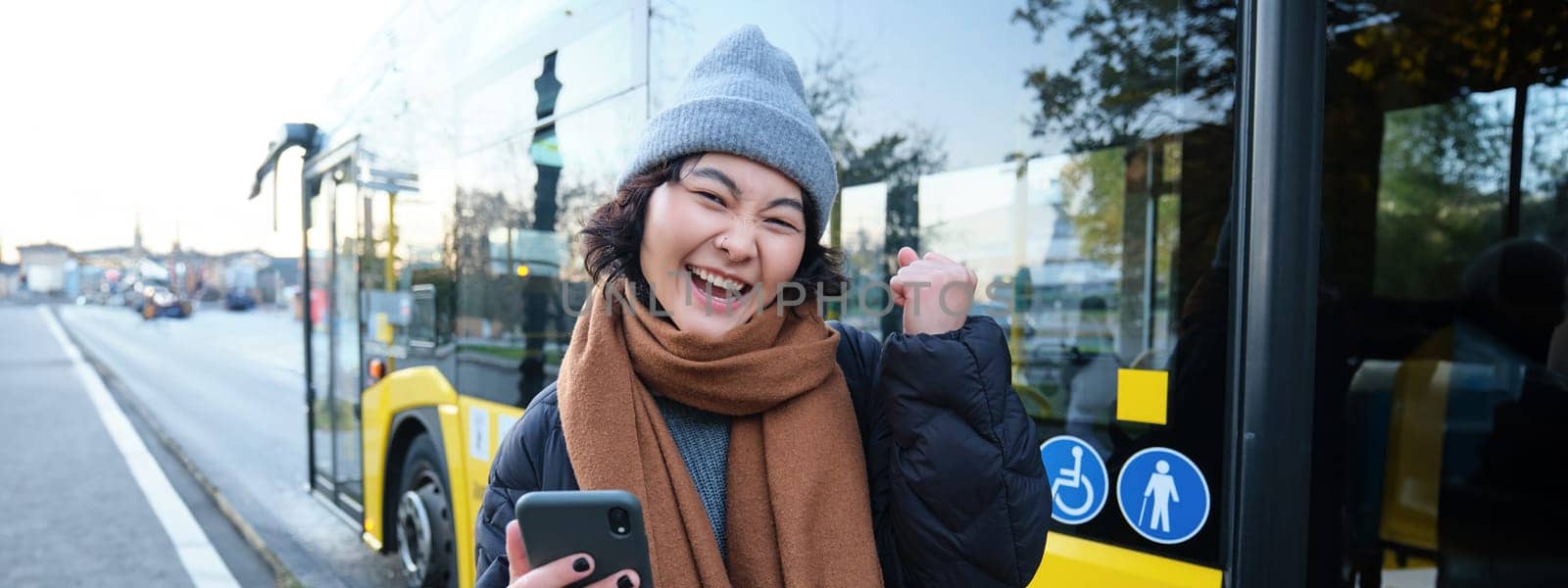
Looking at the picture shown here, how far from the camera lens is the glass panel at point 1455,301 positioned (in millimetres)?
2977

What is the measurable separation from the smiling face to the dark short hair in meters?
0.02

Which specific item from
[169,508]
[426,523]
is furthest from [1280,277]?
[169,508]

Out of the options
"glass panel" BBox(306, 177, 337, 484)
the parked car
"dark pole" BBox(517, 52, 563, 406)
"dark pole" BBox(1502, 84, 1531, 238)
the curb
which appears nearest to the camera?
"dark pole" BBox(517, 52, 563, 406)

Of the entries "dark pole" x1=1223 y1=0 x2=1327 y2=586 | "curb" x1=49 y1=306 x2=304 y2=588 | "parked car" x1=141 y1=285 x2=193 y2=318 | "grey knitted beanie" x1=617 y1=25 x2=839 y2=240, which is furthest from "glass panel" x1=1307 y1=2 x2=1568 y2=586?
"parked car" x1=141 y1=285 x2=193 y2=318

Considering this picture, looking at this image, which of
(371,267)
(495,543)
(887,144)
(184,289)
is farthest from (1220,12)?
(184,289)

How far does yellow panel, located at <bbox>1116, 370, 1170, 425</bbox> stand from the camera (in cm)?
175

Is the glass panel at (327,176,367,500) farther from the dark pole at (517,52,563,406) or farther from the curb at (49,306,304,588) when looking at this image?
the dark pole at (517,52,563,406)

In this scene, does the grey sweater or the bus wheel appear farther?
the bus wheel

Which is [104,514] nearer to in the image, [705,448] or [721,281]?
[705,448]

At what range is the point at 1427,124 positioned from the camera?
12.0 ft

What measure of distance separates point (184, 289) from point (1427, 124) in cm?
6781

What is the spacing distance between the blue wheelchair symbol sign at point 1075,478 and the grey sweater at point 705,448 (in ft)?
2.78

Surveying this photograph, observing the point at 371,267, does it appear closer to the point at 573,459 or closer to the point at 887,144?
the point at 887,144

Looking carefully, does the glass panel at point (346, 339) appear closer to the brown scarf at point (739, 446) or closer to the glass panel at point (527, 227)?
the glass panel at point (527, 227)
